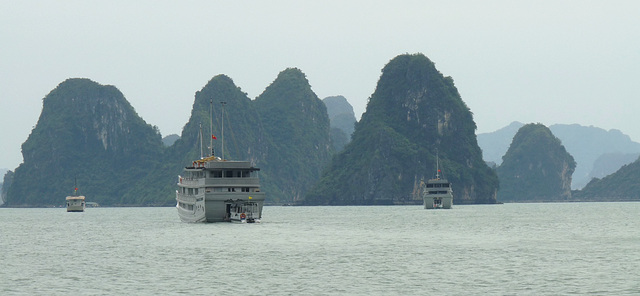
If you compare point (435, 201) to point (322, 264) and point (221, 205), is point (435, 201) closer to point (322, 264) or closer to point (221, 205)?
point (221, 205)

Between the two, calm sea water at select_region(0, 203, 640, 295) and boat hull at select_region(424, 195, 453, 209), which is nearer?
calm sea water at select_region(0, 203, 640, 295)

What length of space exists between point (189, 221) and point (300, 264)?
161 feet

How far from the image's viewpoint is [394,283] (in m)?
43.1

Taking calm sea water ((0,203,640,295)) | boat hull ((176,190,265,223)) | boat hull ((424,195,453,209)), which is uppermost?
boat hull ((424,195,453,209))

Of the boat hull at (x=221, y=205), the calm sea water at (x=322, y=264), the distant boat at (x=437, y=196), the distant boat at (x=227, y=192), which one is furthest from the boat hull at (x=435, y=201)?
the calm sea water at (x=322, y=264)

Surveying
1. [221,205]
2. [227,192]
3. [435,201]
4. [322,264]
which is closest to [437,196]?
[435,201]

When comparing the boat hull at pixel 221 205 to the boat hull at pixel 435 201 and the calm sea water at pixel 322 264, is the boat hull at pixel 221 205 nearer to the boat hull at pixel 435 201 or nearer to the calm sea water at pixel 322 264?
the calm sea water at pixel 322 264

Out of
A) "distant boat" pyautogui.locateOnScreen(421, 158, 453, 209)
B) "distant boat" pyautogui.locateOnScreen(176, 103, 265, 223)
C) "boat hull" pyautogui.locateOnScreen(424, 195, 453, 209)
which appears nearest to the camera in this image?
"distant boat" pyautogui.locateOnScreen(176, 103, 265, 223)

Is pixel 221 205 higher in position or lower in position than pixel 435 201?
lower

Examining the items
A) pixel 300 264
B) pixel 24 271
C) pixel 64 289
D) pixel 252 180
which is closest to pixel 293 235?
pixel 252 180

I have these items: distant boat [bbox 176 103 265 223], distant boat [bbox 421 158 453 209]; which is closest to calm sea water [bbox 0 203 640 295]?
distant boat [bbox 176 103 265 223]

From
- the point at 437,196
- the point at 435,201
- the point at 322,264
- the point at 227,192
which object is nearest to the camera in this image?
the point at 322,264

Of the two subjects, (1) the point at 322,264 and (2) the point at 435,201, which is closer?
(1) the point at 322,264

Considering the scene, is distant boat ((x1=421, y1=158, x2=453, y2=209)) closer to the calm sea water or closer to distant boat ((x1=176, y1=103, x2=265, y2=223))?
distant boat ((x1=176, y1=103, x2=265, y2=223))
